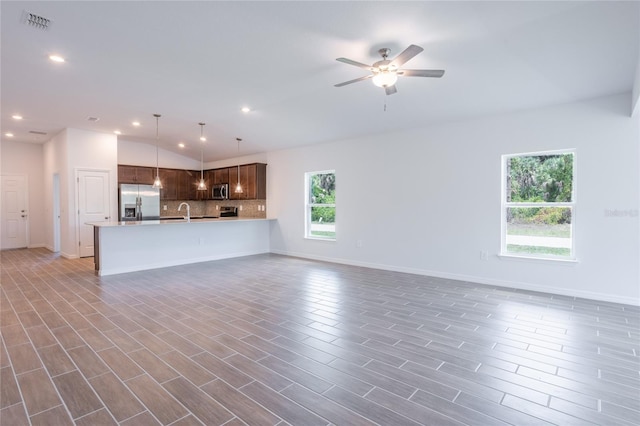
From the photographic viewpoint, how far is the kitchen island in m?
5.67

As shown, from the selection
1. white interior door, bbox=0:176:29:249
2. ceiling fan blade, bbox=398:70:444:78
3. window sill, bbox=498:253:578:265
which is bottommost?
window sill, bbox=498:253:578:265

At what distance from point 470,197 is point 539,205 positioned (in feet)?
2.99

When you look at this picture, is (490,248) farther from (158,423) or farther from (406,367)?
(158,423)

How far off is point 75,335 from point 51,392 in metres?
1.05

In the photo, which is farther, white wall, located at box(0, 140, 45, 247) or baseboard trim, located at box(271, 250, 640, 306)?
white wall, located at box(0, 140, 45, 247)

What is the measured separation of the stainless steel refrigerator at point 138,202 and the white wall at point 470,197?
11.6ft

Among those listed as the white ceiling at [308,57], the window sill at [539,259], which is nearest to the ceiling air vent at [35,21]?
the white ceiling at [308,57]

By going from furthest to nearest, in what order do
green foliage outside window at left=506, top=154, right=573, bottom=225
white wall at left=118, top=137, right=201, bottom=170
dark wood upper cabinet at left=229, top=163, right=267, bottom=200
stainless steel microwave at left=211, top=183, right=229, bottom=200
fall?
stainless steel microwave at left=211, top=183, right=229, bottom=200 < white wall at left=118, top=137, right=201, bottom=170 < dark wood upper cabinet at left=229, top=163, right=267, bottom=200 < green foliage outside window at left=506, top=154, right=573, bottom=225

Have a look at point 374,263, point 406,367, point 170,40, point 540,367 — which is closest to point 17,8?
point 170,40

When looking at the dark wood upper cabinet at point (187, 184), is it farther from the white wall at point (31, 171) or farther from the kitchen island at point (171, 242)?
the white wall at point (31, 171)

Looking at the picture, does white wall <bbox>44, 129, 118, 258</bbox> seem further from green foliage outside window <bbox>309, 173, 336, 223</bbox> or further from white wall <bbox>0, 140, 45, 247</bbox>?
green foliage outside window <bbox>309, 173, 336, 223</bbox>

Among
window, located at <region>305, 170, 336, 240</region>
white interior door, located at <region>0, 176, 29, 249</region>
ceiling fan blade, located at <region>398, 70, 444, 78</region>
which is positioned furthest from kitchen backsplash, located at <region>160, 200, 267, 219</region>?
ceiling fan blade, located at <region>398, 70, 444, 78</region>

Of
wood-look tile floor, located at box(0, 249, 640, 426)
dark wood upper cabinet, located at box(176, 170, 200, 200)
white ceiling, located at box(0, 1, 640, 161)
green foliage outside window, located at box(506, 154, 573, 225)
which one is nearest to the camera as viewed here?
wood-look tile floor, located at box(0, 249, 640, 426)

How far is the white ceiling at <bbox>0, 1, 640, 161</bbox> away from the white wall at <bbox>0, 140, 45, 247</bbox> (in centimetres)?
371
